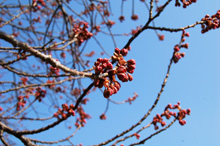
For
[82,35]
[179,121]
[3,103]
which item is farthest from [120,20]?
[3,103]

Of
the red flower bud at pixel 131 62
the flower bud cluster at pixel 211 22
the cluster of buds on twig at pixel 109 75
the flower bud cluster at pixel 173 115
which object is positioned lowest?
the cluster of buds on twig at pixel 109 75

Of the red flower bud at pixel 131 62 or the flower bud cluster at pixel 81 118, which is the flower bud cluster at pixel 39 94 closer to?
the flower bud cluster at pixel 81 118

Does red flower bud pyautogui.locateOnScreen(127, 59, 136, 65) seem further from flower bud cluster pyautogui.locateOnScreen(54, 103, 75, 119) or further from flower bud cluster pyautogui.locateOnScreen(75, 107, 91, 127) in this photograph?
flower bud cluster pyautogui.locateOnScreen(75, 107, 91, 127)

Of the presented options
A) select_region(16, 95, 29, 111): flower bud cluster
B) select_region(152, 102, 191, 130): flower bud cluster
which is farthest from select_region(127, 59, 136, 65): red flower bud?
select_region(16, 95, 29, 111): flower bud cluster

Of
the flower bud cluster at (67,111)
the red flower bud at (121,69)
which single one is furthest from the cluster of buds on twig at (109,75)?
the flower bud cluster at (67,111)

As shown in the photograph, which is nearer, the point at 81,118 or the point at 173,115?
the point at 173,115

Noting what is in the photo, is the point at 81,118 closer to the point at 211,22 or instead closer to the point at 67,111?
the point at 67,111

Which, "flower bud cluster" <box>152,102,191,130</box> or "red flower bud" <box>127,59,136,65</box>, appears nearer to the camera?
"red flower bud" <box>127,59,136,65</box>

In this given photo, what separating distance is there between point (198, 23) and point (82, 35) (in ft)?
4.63

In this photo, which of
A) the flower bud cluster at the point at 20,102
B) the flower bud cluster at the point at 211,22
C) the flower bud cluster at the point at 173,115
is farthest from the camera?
the flower bud cluster at the point at 20,102

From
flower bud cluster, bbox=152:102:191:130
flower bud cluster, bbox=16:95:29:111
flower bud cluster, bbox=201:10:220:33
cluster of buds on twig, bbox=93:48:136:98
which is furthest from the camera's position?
flower bud cluster, bbox=16:95:29:111

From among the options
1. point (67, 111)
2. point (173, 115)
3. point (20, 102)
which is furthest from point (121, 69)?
point (20, 102)

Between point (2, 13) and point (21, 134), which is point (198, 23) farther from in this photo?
point (2, 13)

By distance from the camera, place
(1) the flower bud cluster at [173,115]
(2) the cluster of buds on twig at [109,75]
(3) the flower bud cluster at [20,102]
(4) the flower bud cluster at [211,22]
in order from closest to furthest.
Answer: (2) the cluster of buds on twig at [109,75]
(4) the flower bud cluster at [211,22]
(1) the flower bud cluster at [173,115]
(3) the flower bud cluster at [20,102]
